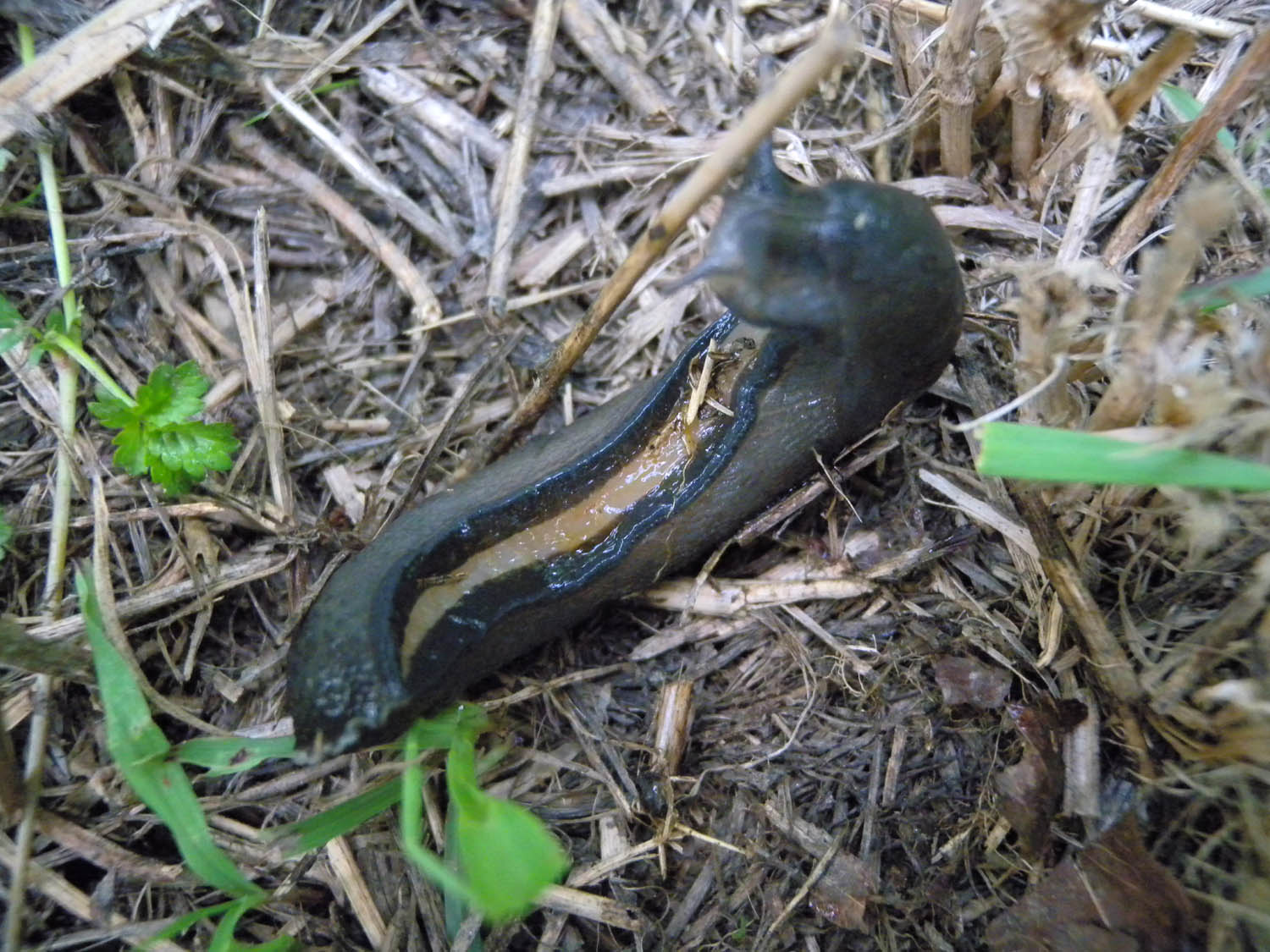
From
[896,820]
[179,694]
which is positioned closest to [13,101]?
[179,694]

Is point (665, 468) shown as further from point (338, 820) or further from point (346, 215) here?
point (346, 215)

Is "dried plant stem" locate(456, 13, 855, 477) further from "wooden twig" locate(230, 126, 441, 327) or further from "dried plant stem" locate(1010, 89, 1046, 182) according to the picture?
"dried plant stem" locate(1010, 89, 1046, 182)

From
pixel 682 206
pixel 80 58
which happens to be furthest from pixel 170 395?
pixel 682 206

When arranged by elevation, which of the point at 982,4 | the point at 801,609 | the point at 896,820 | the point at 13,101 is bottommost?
the point at 896,820

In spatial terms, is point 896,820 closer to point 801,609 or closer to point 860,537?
point 801,609

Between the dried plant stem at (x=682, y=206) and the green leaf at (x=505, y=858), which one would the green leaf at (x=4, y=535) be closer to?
the dried plant stem at (x=682, y=206)
